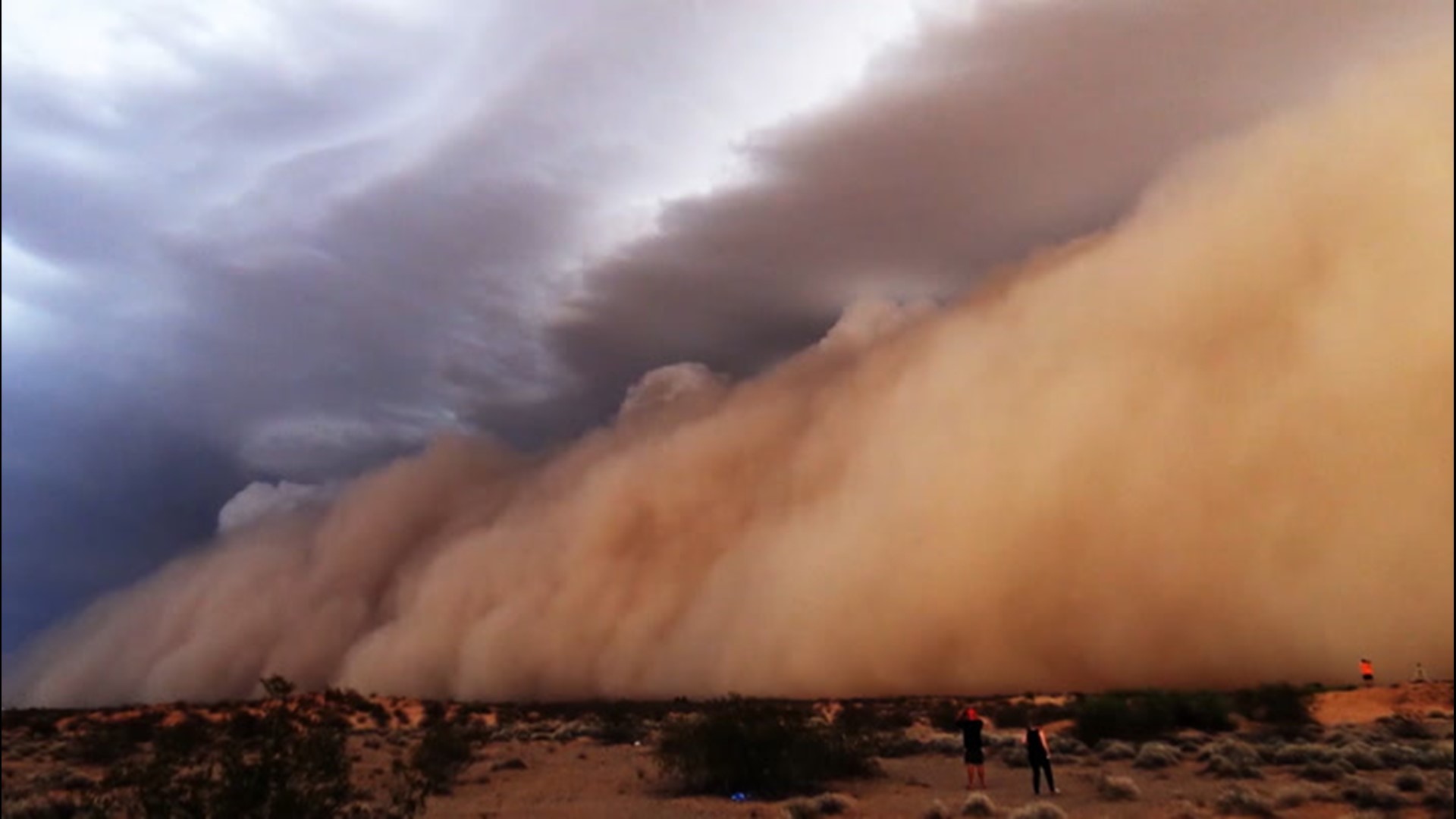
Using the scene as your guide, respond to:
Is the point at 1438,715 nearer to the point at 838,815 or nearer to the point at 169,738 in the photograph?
the point at 838,815

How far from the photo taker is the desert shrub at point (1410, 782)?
17641mm

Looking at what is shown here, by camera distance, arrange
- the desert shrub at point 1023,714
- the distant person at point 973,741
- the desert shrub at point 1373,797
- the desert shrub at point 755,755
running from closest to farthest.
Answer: the desert shrub at point 1373,797
the distant person at point 973,741
the desert shrub at point 755,755
the desert shrub at point 1023,714

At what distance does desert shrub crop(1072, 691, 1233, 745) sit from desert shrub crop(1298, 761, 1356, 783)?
9085 millimetres

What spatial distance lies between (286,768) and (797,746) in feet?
39.4

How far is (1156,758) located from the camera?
23562mm

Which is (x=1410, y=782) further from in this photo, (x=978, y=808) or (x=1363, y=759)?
(x=978, y=808)

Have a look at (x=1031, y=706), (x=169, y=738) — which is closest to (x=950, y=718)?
(x=1031, y=706)

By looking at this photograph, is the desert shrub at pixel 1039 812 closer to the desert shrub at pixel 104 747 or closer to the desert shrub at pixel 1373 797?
the desert shrub at pixel 1373 797

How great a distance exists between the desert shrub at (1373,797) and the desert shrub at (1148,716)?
13.1 meters

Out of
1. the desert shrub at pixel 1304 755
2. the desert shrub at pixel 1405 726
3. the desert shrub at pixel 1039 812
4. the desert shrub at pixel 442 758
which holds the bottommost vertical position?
the desert shrub at pixel 1405 726

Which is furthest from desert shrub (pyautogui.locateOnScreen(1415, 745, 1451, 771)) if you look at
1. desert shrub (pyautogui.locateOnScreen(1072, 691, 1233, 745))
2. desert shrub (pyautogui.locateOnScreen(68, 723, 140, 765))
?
desert shrub (pyautogui.locateOnScreen(68, 723, 140, 765))

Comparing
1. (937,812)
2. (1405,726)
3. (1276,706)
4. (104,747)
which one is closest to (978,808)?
(937,812)

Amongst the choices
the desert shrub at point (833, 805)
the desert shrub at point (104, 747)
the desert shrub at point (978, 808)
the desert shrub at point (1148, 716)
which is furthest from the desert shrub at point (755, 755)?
the desert shrub at point (104, 747)

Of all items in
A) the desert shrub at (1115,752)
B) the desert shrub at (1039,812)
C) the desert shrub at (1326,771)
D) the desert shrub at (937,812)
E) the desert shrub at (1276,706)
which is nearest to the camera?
the desert shrub at (1039,812)
